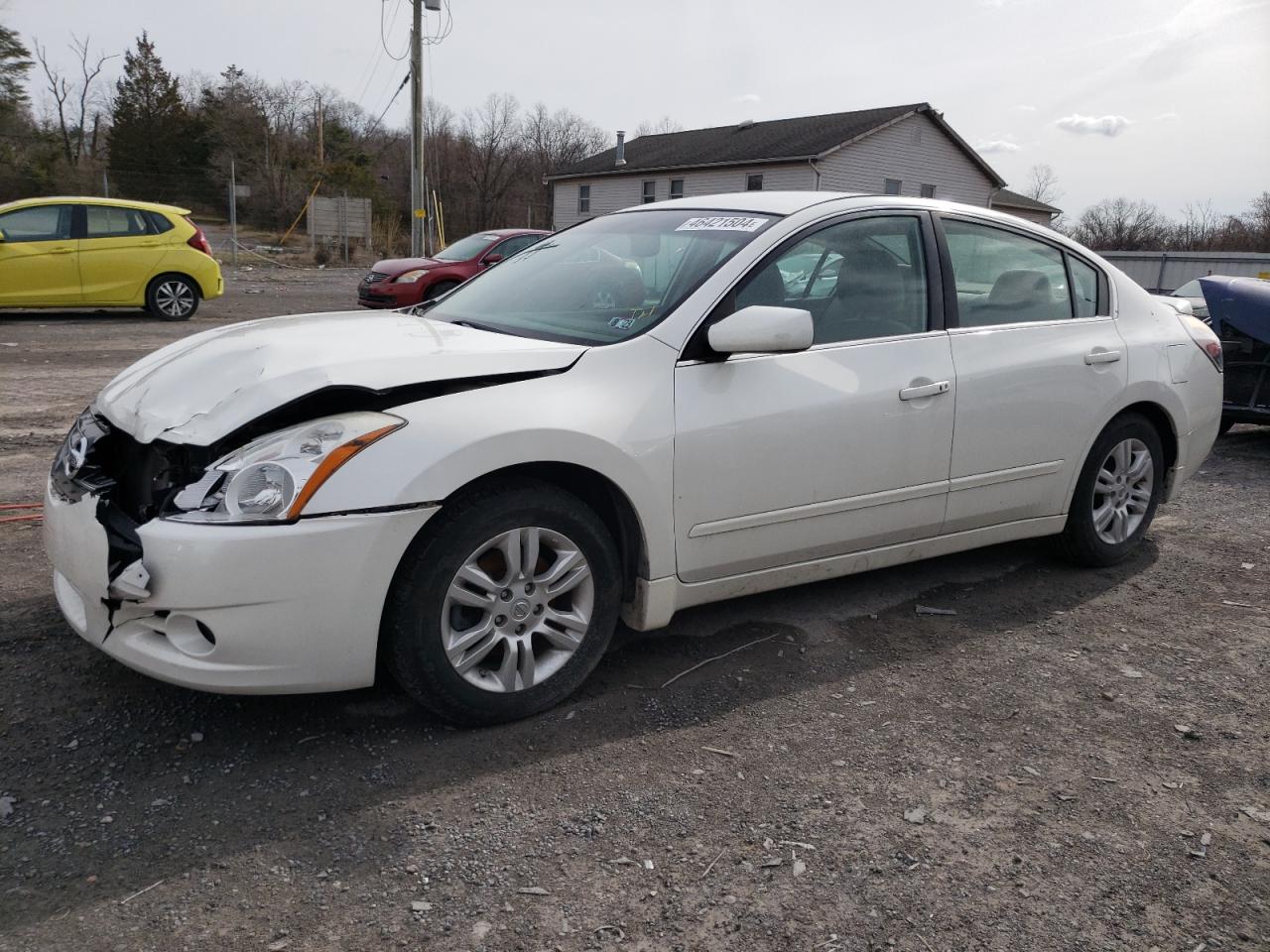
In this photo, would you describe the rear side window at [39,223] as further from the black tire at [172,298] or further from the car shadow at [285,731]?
the car shadow at [285,731]

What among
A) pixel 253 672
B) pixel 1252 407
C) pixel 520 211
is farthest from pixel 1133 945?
pixel 520 211

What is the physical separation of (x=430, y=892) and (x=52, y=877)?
2.91 feet

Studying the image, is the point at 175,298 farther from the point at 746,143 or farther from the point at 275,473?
the point at 746,143

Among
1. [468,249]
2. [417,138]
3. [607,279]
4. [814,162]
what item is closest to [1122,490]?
[607,279]

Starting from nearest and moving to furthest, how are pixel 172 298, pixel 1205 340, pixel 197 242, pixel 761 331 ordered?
pixel 761 331, pixel 1205 340, pixel 172 298, pixel 197 242

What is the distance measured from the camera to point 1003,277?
4.50 metres

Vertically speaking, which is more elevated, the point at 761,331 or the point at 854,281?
the point at 854,281

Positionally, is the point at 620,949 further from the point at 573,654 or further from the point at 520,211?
the point at 520,211

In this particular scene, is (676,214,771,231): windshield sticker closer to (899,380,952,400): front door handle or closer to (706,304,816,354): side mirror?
(706,304,816,354): side mirror

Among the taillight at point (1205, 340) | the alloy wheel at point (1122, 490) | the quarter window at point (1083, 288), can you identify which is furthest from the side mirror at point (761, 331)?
the taillight at point (1205, 340)

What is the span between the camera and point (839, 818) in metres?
2.83

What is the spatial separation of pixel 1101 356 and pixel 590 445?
2.67m

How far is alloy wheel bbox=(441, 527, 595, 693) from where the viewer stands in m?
3.11

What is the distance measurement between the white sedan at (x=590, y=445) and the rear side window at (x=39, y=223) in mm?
11329
